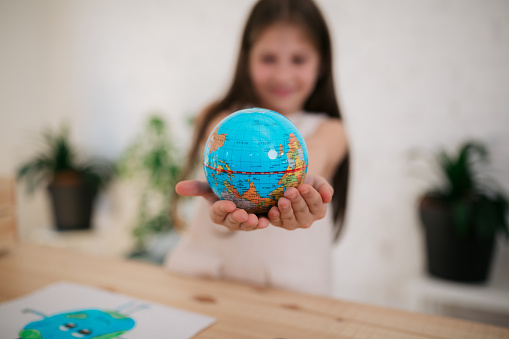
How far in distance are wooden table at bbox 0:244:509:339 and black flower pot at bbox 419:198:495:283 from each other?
5.00 feet

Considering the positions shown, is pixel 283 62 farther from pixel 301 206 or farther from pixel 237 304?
pixel 237 304

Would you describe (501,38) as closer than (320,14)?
No

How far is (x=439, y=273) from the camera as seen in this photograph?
97.3 inches

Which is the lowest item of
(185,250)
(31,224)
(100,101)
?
(31,224)

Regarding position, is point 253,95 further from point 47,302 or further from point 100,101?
point 100,101

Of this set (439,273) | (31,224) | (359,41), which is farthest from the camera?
(31,224)

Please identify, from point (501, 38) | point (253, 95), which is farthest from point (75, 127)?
point (501, 38)

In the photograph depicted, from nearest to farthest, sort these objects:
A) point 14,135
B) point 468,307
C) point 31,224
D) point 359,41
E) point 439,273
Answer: point 468,307 → point 439,273 → point 359,41 → point 14,135 → point 31,224

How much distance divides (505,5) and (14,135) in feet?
14.6

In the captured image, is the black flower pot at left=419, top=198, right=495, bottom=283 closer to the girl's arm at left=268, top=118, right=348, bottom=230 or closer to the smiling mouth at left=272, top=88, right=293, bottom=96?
the smiling mouth at left=272, top=88, right=293, bottom=96

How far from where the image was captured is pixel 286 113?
A: 63.0 inches

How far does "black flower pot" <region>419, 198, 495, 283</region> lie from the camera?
2.35 metres

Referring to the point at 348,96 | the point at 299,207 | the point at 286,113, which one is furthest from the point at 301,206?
the point at 348,96

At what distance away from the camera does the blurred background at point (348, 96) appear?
8.56 ft
